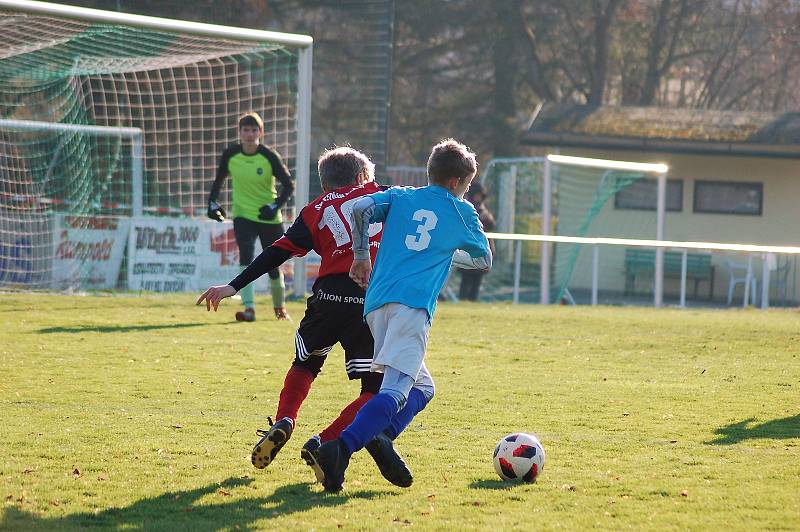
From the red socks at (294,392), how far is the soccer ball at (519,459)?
0.98 metres

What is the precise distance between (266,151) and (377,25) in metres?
11.2

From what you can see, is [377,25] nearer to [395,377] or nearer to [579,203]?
[579,203]

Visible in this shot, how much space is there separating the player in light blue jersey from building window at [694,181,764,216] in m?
20.7

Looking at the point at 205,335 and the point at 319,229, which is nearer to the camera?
the point at 319,229

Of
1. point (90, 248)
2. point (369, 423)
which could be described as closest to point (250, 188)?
point (90, 248)

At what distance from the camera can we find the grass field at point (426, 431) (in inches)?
184

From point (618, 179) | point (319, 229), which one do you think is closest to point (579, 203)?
point (618, 179)

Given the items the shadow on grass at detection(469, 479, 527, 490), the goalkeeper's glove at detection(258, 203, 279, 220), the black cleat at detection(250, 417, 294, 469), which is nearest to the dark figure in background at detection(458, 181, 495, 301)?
the goalkeeper's glove at detection(258, 203, 279, 220)

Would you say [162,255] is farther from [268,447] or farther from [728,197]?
[728,197]

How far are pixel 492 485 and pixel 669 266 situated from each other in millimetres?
18725

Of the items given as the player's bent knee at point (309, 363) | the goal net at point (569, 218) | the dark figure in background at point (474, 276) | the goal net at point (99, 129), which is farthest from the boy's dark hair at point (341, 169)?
the goal net at point (569, 218)

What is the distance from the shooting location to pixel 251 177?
38.3 ft

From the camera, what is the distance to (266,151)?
11766mm

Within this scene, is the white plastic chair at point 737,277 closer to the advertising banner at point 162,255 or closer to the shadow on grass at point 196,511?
the advertising banner at point 162,255
